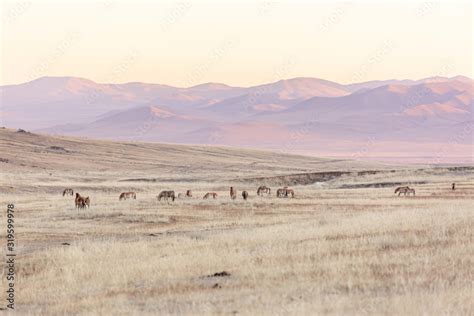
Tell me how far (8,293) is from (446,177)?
187 feet

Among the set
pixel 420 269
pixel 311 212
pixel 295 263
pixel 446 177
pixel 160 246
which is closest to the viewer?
pixel 420 269

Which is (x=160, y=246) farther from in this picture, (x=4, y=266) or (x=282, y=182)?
(x=282, y=182)

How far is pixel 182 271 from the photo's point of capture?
61.2 feet

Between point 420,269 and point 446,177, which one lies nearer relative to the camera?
point 420,269

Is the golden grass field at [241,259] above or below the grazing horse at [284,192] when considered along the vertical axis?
below

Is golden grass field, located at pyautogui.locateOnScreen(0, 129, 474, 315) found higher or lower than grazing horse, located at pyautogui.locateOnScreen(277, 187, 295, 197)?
lower

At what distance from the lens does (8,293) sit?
17.5 m

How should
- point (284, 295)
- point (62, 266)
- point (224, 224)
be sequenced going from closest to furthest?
1. point (284, 295)
2. point (62, 266)
3. point (224, 224)

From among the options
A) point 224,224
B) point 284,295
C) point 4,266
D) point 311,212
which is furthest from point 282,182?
point 284,295

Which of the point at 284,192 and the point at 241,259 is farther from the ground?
the point at 284,192

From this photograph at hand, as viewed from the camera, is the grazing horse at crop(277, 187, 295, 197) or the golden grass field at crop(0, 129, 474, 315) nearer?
the golden grass field at crop(0, 129, 474, 315)

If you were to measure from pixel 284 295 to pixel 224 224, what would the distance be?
1621cm

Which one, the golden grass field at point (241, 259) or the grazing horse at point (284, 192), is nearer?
the golden grass field at point (241, 259)

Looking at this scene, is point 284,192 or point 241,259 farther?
point 284,192
